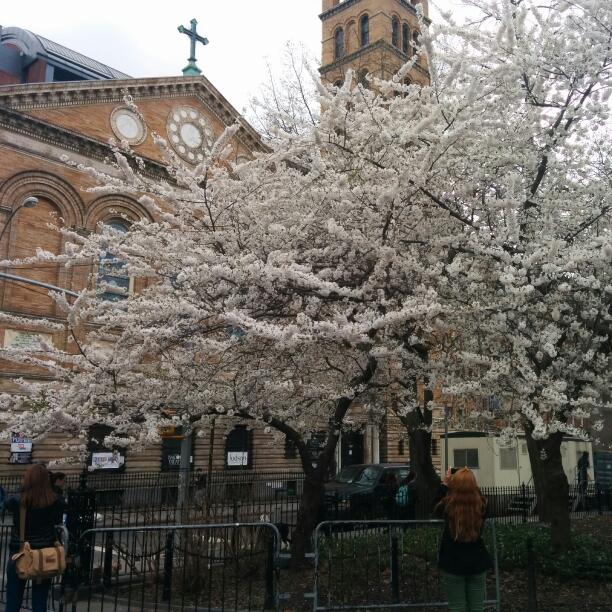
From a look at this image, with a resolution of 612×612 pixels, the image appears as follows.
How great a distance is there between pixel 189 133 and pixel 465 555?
2922 centimetres

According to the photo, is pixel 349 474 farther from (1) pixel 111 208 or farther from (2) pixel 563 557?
(1) pixel 111 208

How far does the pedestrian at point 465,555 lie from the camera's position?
240 inches

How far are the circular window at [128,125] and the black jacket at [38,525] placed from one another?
24030 mm

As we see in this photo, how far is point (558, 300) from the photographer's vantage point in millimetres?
9828

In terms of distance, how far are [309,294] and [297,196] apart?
170 centimetres

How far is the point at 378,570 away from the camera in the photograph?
8570 mm

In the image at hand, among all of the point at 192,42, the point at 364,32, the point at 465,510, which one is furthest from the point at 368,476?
the point at 364,32

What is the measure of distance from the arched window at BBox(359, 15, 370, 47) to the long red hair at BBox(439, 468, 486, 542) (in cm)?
4369

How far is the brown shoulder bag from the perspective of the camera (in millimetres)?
7031

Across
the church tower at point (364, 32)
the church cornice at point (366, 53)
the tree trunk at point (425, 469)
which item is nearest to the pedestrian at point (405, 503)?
the tree trunk at point (425, 469)

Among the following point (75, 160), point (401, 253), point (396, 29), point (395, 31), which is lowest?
point (401, 253)

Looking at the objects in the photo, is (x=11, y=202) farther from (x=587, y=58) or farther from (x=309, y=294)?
(x=587, y=58)

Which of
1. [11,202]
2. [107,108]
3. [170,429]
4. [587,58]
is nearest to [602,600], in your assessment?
[587,58]

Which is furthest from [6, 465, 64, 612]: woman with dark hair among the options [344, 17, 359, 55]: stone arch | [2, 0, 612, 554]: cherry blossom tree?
[344, 17, 359, 55]: stone arch
